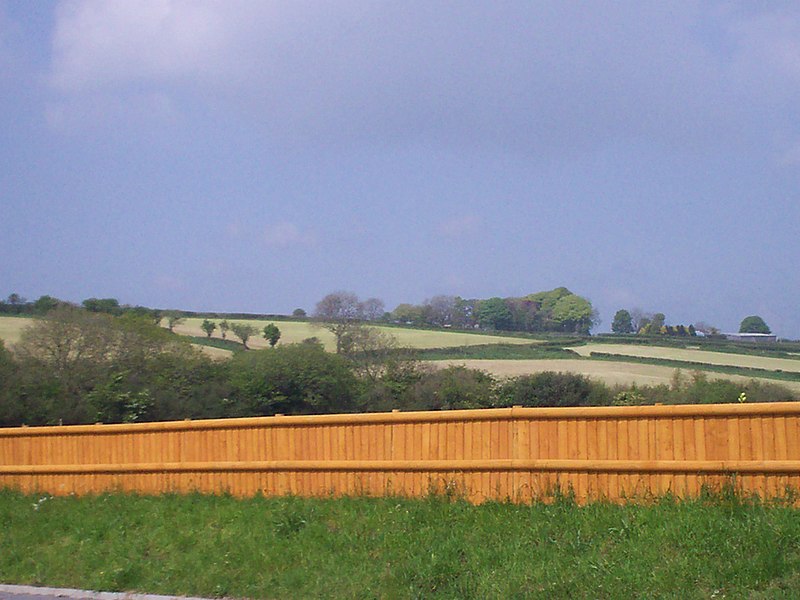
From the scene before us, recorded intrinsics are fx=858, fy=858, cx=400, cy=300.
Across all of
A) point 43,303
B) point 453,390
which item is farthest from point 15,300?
point 453,390

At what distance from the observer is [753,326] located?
37.0 metres

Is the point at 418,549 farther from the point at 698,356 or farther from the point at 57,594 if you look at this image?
the point at 698,356

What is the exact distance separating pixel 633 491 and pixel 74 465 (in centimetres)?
997

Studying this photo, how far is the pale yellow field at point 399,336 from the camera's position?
1423 inches

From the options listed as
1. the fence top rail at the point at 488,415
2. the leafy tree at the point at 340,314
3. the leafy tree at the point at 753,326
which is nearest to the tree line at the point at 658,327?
the leafy tree at the point at 753,326

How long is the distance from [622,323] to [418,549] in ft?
114

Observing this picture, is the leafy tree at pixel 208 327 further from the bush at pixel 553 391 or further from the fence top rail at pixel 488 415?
the fence top rail at pixel 488 415

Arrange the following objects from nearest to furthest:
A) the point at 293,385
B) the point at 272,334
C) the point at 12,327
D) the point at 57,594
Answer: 1. the point at 57,594
2. the point at 293,385
3. the point at 12,327
4. the point at 272,334

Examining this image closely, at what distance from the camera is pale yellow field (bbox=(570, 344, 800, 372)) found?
2627 cm

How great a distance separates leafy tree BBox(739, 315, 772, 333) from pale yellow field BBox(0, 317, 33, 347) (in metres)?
29.7

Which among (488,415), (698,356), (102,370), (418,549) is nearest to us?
(418,549)

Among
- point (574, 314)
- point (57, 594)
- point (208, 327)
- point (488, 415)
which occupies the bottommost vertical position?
point (57, 594)

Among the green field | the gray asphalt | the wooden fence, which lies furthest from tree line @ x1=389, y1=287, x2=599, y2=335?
the gray asphalt

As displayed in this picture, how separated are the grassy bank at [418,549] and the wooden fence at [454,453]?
50 cm
